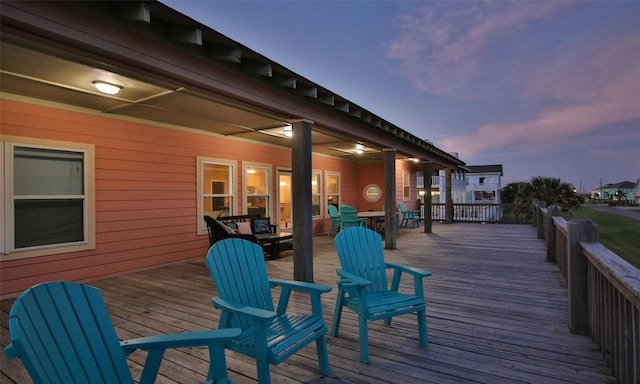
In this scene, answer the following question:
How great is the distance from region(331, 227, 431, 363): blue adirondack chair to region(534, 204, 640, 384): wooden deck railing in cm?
113

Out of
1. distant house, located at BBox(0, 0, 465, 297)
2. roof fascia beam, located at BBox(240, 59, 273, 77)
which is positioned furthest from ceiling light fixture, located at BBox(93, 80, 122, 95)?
roof fascia beam, located at BBox(240, 59, 273, 77)

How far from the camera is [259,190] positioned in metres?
7.73

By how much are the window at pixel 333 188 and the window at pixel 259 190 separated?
2.86m

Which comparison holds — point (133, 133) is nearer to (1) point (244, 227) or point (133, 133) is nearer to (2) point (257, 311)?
(1) point (244, 227)

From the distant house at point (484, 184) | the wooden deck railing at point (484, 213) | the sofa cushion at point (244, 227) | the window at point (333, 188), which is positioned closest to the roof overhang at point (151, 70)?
the sofa cushion at point (244, 227)

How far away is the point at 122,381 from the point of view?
1.31 metres

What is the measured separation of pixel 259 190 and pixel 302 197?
3833mm

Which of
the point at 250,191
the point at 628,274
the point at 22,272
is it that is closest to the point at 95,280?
the point at 22,272

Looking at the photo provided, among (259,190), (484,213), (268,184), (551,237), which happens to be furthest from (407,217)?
(551,237)

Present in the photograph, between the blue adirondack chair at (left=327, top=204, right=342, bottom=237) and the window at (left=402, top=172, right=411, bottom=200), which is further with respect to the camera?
the window at (left=402, top=172, right=411, bottom=200)

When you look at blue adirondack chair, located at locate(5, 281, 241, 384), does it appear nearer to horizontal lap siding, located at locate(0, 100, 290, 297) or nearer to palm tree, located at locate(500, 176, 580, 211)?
horizontal lap siding, located at locate(0, 100, 290, 297)

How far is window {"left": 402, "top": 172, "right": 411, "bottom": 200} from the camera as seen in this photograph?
12.9m

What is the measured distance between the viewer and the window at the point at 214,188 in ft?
20.2

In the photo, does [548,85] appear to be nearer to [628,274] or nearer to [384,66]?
[384,66]
